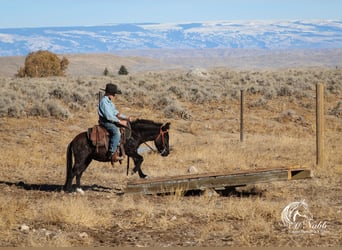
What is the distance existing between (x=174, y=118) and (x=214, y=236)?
63.3 feet

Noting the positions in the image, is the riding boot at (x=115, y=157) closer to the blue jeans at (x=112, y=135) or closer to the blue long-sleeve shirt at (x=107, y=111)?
the blue jeans at (x=112, y=135)

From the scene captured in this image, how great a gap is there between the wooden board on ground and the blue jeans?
863 millimetres

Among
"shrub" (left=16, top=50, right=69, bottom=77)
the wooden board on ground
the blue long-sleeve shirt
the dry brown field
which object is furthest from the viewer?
"shrub" (left=16, top=50, right=69, bottom=77)

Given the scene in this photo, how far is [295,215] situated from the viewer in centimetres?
889

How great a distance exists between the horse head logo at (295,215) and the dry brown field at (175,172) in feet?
0.37

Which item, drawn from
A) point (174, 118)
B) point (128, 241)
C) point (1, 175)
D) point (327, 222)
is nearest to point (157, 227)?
point (128, 241)

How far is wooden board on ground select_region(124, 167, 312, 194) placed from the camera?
35.8 ft

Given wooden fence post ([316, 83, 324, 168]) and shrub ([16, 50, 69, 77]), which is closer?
wooden fence post ([316, 83, 324, 168])

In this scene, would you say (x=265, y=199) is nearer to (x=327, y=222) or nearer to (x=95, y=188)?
(x=327, y=222)

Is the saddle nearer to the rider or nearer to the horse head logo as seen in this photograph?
the rider

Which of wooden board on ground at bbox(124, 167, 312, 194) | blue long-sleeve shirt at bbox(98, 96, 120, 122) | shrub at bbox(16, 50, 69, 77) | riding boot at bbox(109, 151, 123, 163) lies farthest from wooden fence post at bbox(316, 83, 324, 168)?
shrub at bbox(16, 50, 69, 77)

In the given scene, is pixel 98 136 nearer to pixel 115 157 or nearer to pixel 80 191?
pixel 115 157

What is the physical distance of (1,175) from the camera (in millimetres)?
13781

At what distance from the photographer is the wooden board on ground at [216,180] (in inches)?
429
